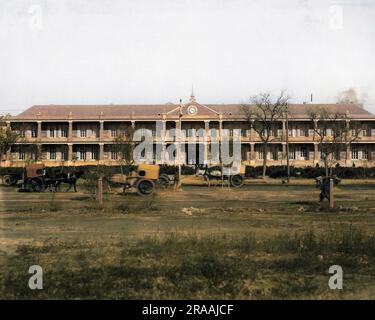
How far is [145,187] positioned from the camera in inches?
958

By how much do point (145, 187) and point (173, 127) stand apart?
1723 inches

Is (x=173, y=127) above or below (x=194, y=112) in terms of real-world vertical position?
below

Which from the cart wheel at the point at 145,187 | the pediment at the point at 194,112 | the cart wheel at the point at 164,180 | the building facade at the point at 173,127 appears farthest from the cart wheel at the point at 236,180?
the pediment at the point at 194,112

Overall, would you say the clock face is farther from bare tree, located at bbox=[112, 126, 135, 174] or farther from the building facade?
bare tree, located at bbox=[112, 126, 135, 174]

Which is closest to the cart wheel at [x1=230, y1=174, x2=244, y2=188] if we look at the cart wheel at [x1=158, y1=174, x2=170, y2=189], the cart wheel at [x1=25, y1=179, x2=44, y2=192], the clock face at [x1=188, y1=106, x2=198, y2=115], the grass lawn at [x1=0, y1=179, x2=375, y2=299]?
the cart wheel at [x1=158, y1=174, x2=170, y2=189]

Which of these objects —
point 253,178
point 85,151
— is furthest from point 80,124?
point 253,178

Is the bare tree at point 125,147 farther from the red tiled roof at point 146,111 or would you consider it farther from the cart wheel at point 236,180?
the red tiled roof at point 146,111

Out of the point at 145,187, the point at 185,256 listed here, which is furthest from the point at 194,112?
the point at 185,256

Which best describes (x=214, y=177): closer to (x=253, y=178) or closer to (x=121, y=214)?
(x=253, y=178)

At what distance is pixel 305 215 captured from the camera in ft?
48.8

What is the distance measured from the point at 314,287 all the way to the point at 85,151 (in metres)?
66.0

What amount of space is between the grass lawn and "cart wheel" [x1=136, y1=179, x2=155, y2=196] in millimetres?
9463

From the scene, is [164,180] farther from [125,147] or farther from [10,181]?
[125,147]

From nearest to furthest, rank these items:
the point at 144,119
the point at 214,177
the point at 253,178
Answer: the point at 214,177 → the point at 253,178 → the point at 144,119
